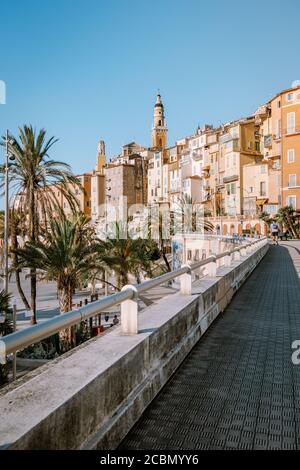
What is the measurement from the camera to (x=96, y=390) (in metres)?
3.20

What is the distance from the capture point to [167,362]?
509 centimetres

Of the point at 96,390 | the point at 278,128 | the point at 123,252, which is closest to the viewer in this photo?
the point at 96,390

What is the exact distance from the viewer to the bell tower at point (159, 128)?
151375 millimetres

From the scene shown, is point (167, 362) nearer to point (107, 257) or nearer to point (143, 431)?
point (143, 431)

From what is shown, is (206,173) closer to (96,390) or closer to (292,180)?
(292,180)

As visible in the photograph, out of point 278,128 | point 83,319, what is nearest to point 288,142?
point 278,128

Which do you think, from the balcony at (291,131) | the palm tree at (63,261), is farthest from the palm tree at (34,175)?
the balcony at (291,131)

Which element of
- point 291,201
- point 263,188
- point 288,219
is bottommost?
point 288,219

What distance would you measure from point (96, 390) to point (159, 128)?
154 meters

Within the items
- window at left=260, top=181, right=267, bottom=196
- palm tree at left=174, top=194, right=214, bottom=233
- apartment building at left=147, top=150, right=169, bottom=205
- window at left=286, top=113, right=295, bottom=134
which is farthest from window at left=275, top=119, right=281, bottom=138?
apartment building at left=147, top=150, right=169, bottom=205

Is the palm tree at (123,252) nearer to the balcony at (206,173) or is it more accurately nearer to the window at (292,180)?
the window at (292,180)

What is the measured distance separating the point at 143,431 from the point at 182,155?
4370 inches

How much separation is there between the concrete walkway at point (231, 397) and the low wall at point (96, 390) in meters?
0.21
